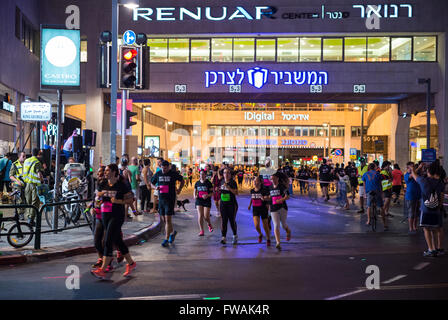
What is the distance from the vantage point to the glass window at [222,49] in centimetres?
3206

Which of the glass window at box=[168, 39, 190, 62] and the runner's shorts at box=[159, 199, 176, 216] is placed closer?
the runner's shorts at box=[159, 199, 176, 216]

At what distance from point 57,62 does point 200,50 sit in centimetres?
1938

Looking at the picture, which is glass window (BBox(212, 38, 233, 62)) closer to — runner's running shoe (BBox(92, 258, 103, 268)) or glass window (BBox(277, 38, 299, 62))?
glass window (BBox(277, 38, 299, 62))

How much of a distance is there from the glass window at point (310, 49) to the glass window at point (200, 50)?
5759mm

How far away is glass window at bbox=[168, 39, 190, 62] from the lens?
3203 centimetres

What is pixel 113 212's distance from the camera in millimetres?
8859

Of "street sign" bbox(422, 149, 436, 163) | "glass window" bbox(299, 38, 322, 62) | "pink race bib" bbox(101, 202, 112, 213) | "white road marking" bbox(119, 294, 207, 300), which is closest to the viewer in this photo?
"white road marking" bbox(119, 294, 207, 300)

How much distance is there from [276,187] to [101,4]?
22866 mm

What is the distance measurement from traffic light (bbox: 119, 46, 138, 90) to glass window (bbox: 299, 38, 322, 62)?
62.3 feet

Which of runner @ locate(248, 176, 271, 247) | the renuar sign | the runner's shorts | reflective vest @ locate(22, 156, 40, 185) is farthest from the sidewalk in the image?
the renuar sign

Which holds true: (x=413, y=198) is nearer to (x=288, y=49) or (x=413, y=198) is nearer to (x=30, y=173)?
(x=30, y=173)

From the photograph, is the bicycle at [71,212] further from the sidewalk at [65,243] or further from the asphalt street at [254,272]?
the asphalt street at [254,272]

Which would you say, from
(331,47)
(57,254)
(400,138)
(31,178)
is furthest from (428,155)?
(57,254)

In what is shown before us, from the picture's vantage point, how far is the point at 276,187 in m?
12.5
